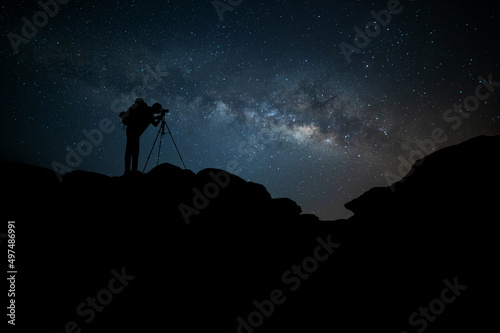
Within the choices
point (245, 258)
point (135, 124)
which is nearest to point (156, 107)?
point (135, 124)

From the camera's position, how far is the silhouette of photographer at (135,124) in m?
7.96

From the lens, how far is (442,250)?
4.50 meters

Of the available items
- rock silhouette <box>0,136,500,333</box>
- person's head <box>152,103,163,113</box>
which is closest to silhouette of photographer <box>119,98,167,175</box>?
person's head <box>152,103,163,113</box>

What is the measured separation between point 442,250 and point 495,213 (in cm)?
115

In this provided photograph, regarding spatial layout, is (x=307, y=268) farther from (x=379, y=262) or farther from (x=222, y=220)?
(x=222, y=220)

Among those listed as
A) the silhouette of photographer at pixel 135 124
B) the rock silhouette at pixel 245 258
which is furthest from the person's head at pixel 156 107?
the rock silhouette at pixel 245 258

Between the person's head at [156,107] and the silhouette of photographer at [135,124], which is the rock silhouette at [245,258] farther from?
the person's head at [156,107]

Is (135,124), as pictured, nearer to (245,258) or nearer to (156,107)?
(156,107)

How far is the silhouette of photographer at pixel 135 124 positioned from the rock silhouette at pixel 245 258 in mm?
1170

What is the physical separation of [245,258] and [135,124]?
6.05m

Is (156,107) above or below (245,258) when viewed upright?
above

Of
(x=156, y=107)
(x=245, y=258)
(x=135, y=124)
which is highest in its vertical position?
(x=156, y=107)

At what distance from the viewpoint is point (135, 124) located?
314 inches

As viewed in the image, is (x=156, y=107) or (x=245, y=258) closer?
(x=245, y=258)
